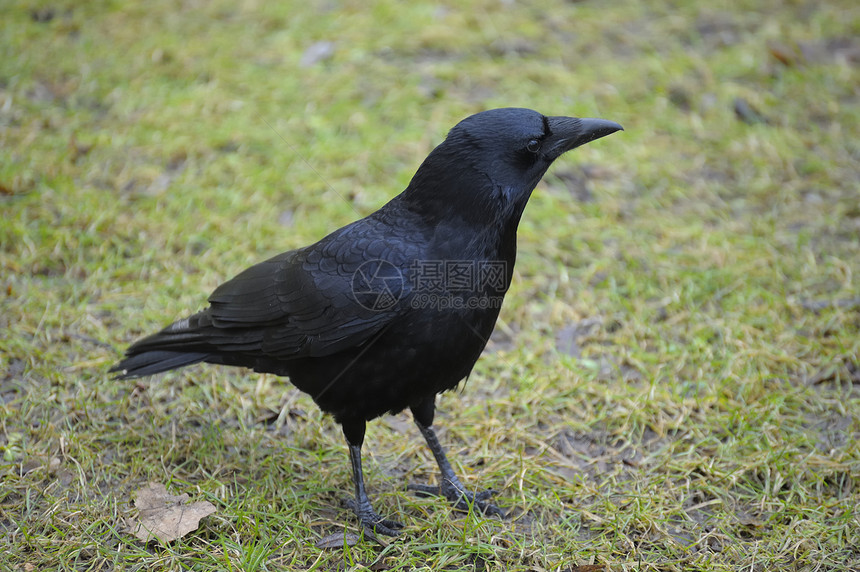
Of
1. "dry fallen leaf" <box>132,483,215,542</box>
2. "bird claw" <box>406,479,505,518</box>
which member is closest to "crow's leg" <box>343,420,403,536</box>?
"bird claw" <box>406,479,505,518</box>

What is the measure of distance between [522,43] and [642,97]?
1.36m

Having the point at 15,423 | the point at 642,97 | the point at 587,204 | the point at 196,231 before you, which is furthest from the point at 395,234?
the point at 642,97

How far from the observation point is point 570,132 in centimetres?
318

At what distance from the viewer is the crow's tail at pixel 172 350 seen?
137 inches

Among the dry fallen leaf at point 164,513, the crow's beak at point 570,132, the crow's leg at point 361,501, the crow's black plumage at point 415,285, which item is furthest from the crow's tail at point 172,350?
the crow's beak at point 570,132

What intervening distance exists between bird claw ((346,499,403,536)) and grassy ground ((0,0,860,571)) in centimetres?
6

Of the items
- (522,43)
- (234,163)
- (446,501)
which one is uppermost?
(522,43)

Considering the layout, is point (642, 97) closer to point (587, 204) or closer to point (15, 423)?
point (587, 204)

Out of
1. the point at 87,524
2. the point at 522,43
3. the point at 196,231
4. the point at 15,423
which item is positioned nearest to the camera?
the point at 87,524

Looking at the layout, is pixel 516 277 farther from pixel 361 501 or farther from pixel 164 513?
pixel 164 513

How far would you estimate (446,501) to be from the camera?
342cm

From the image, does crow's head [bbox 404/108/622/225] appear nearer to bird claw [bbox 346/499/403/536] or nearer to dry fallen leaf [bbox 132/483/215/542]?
bird claw [bbox 346/499/403/536]

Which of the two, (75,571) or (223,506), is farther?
(223,506)

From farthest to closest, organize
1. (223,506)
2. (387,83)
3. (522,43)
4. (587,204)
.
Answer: (522,43) < (387,83) < (587,204) < (223,506)
